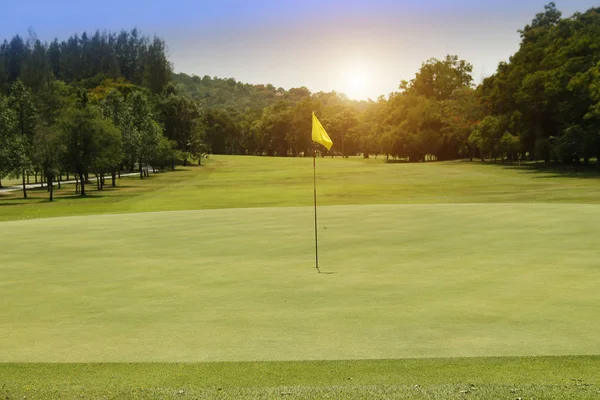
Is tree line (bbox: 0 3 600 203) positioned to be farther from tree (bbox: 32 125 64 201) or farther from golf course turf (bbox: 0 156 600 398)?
golf course turf (bbox: 0 156 600 398)

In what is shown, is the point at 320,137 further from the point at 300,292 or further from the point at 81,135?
the point at 81,135

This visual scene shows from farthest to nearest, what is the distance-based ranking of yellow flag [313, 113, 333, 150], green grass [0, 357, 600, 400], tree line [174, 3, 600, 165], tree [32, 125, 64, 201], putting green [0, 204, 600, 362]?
tree line [174, 3, 600, 165] → tree [32, 125, 64, 201] → yellow flag [313, 113, 333, 150] → putting green [0, 204, 600, 362] → green grass [0, 357, 600, 400]

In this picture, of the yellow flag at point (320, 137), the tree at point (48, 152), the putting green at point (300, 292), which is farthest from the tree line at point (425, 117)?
the yellow flag at point (320, 137)

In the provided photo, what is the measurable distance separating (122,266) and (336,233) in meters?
9.91

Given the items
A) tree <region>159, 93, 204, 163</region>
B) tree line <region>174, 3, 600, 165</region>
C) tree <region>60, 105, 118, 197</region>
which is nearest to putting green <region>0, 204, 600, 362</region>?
tree <region>60, 105, 118, 197</region>

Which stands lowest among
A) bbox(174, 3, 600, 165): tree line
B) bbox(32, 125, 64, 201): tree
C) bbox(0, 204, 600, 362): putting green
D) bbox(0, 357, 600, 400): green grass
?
bbox(0, 204, 600, 362): putting green

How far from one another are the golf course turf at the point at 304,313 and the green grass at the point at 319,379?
0.13ft

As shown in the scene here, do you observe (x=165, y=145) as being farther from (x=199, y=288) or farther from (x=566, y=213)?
(x=199, y=288)

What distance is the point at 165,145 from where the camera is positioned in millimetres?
123625

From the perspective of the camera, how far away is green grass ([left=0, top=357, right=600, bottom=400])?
846cm

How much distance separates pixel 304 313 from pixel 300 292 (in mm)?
2007

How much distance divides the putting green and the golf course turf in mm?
56

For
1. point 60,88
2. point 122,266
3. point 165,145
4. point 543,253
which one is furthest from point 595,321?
point 60,88

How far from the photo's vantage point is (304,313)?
13.0m
